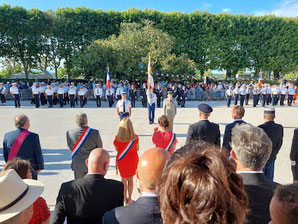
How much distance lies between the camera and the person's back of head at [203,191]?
1.03 m

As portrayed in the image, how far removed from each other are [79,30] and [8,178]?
27.7 metres

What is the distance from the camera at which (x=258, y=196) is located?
1814 mm

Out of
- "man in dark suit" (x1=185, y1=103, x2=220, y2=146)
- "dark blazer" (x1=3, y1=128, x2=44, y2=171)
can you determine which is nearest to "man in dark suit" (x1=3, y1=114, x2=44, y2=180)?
"dark blazer" (x1=3, y1=128, x2=44, y2=171)

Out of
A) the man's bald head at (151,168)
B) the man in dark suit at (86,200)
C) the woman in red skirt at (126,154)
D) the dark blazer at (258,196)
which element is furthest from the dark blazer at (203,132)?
the man's bald head at (151,168)

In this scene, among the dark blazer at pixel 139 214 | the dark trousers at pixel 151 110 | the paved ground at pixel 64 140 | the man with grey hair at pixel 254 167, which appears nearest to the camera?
the dark blazer at pixel 139 214

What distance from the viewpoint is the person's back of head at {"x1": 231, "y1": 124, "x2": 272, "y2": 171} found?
2.02 meters

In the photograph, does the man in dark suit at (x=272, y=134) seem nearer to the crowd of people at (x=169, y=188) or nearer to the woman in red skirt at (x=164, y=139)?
the crowd of people at (x=169, y=188)

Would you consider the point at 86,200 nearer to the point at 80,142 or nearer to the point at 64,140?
the point at 80,142

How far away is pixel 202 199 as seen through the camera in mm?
1031

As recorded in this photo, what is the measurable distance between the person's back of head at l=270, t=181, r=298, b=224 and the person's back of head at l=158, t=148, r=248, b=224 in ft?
0.53

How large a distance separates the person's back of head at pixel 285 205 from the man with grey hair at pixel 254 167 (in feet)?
2.29

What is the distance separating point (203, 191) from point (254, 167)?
121 cm

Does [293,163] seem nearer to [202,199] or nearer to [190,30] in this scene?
[202,199]

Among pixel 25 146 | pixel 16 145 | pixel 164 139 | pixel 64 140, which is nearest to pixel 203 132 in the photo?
pixel 164 139
